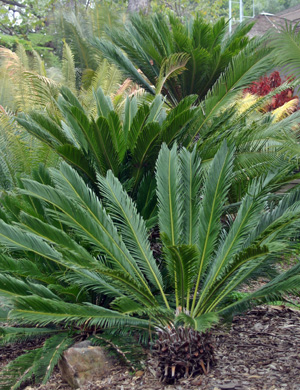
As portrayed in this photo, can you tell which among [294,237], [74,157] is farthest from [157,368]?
[74,157]

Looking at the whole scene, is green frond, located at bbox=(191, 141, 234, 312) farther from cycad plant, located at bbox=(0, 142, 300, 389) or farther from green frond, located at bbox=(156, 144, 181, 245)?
green frond, located at bbox=(156, 144, 181, 245)

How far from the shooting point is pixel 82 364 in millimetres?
3893

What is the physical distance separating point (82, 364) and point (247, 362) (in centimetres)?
133

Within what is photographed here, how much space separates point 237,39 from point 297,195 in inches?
118

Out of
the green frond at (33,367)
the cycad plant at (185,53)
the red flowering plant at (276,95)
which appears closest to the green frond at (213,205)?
the green frond at (33,367)

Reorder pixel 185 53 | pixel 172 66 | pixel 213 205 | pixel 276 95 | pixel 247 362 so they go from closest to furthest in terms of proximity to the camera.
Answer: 1. pixel 247 362
2. pixel 213 205
3. pixel 172 66
4. pixel 185 53
5. pixel 276 95

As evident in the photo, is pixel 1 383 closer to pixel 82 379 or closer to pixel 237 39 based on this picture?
pixel 82 379

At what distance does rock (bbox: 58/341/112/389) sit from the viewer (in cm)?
387

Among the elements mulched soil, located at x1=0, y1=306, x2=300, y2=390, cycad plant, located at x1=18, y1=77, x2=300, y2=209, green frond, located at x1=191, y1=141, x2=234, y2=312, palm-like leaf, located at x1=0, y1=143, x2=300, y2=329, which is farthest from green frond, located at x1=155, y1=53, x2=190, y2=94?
mulched soil, located at x1=0, y1=306, x2=300, y2=390

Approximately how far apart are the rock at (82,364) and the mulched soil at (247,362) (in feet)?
0.23

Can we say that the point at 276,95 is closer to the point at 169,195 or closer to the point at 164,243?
the point at 169,195

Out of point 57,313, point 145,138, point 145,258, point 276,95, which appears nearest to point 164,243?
point 145,258

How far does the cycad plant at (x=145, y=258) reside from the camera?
355cm

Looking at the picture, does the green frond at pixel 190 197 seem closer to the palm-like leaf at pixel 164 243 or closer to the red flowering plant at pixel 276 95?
the palm-like leaf at pixel 164 243
